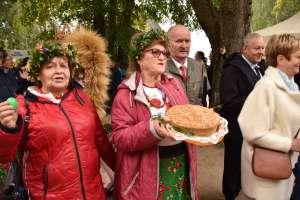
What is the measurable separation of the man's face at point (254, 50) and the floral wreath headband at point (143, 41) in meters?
1.46

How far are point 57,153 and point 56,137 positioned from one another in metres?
0.10

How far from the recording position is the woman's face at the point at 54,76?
2.31 metres

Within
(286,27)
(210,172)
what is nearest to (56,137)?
(210,172)

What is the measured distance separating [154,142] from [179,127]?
20 cm

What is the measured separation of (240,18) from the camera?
683 cm

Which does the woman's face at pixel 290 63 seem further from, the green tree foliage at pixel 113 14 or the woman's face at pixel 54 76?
the green tree foliage at pixel 113 14

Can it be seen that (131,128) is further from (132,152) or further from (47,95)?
(47,95)

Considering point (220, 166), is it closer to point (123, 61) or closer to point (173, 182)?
point (173, 182)

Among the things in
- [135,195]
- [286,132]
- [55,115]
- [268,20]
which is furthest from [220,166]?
[268,20]

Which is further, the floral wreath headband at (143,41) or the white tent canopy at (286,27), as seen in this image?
the white tent canopy at (286,27)

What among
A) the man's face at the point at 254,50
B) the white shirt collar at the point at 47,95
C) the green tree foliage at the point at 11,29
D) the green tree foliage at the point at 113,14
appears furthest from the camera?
the green tree foliage at the point at 11,29

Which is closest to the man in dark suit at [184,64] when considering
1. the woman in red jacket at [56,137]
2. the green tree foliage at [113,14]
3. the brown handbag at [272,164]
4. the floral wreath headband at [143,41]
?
the floral wreath headband at [143,41]

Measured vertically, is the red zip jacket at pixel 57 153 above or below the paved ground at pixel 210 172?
above

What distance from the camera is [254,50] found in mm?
3662
